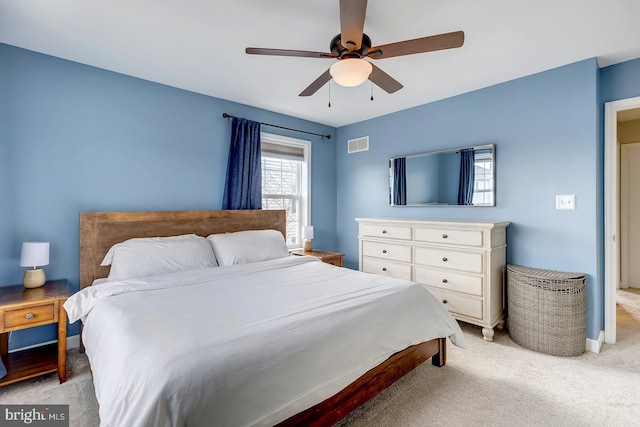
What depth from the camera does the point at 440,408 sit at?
1859 millimetres

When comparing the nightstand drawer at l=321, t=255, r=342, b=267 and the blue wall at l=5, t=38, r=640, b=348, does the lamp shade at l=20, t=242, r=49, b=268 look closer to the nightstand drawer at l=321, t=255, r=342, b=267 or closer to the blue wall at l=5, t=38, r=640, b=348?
the blue wall at l=5, t=38, r=640, b=348

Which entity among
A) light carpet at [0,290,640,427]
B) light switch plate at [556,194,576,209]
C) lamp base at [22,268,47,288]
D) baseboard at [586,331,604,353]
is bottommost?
light carpet at [0,290,640,427]

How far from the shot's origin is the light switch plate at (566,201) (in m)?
2.68

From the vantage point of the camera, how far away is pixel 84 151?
8.84 feet

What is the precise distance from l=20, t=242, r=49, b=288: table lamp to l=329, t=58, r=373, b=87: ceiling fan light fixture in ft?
8.26

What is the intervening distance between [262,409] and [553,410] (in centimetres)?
182

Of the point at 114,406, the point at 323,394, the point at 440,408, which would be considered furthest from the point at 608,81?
the point at 114,406

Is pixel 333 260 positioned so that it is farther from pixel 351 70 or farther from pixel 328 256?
pixel 351 70

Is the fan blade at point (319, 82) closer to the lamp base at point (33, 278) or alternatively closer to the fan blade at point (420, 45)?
the fan blade at point (420, 45)

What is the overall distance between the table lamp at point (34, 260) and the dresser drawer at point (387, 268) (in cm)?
312

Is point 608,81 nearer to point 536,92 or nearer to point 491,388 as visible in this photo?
point 536,92

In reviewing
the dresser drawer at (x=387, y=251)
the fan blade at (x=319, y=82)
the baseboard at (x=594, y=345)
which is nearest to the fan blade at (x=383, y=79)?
the fan blade at (x=319, y=82)

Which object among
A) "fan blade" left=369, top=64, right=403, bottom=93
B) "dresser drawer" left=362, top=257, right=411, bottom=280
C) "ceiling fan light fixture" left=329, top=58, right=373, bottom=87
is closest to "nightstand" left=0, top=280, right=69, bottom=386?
"ceiling fan light fixture" left=329, top=58, right=373, bottom=87

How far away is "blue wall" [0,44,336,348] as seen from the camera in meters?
2.40
